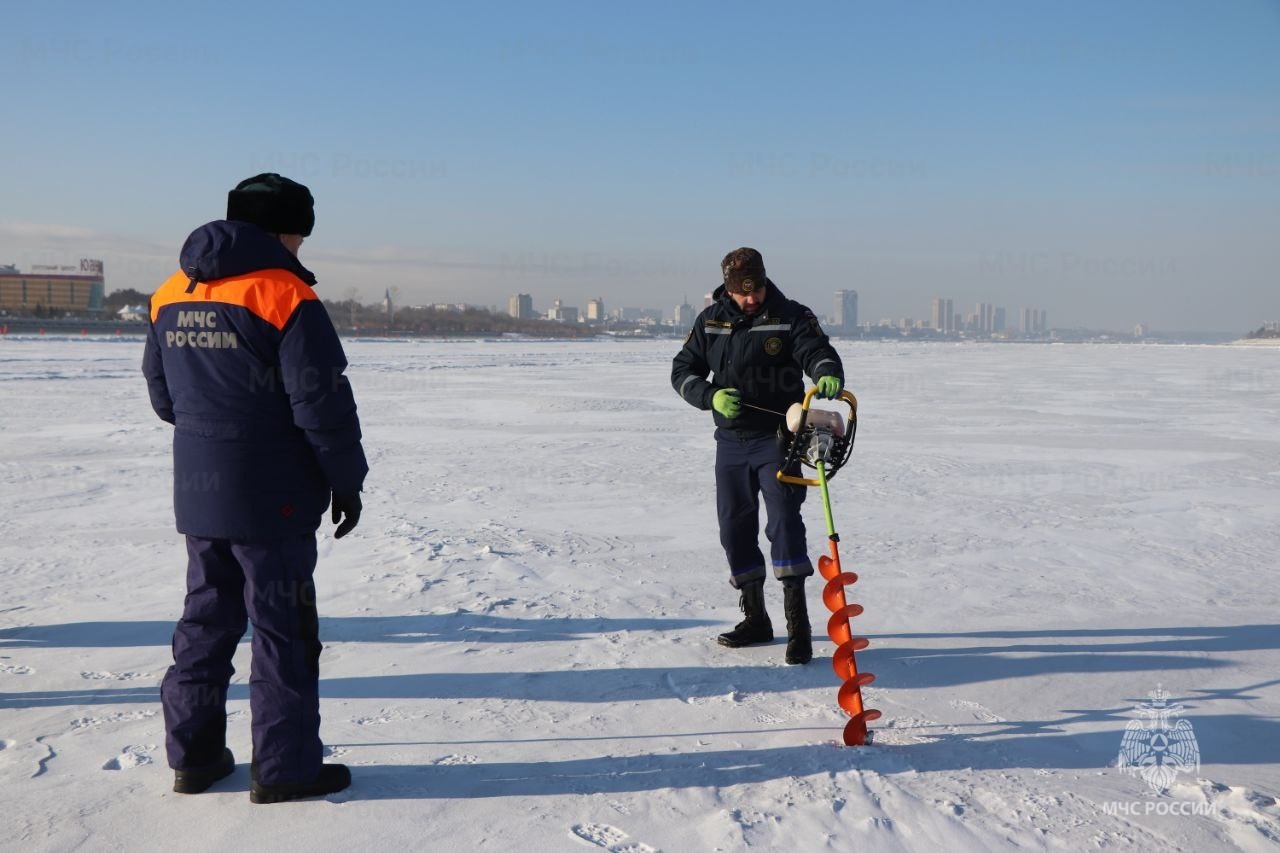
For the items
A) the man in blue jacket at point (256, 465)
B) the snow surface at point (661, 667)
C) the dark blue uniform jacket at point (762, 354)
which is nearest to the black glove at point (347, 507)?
the man in blue jacket at point (256, 465)

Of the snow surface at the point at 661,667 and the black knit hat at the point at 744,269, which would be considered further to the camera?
the black knit hat at the point at 744,269

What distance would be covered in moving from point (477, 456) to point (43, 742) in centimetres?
685

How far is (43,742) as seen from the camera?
295 cm

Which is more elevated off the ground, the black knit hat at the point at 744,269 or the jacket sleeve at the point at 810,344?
the black knit hat at the point at 744,269

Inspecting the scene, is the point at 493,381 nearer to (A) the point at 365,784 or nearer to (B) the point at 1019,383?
(B) the point at 1019,383

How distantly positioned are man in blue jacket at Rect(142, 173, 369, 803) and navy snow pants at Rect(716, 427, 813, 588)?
179 centimetres

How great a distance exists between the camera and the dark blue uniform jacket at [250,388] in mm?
2355

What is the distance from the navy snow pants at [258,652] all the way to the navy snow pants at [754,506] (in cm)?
190

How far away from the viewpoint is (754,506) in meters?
3.97

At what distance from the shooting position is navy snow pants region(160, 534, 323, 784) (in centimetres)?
248

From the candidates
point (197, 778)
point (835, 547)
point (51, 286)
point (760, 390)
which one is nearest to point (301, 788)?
point (197, 778)

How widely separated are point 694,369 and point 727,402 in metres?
0.39

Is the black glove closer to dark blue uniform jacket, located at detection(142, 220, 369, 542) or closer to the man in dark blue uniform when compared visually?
dark blue uniform jacket, located at detection(142, 220, 369, 542)

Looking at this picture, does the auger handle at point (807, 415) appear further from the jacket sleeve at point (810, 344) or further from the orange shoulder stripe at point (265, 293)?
the orange shoulder stripe at point (265, 293)
